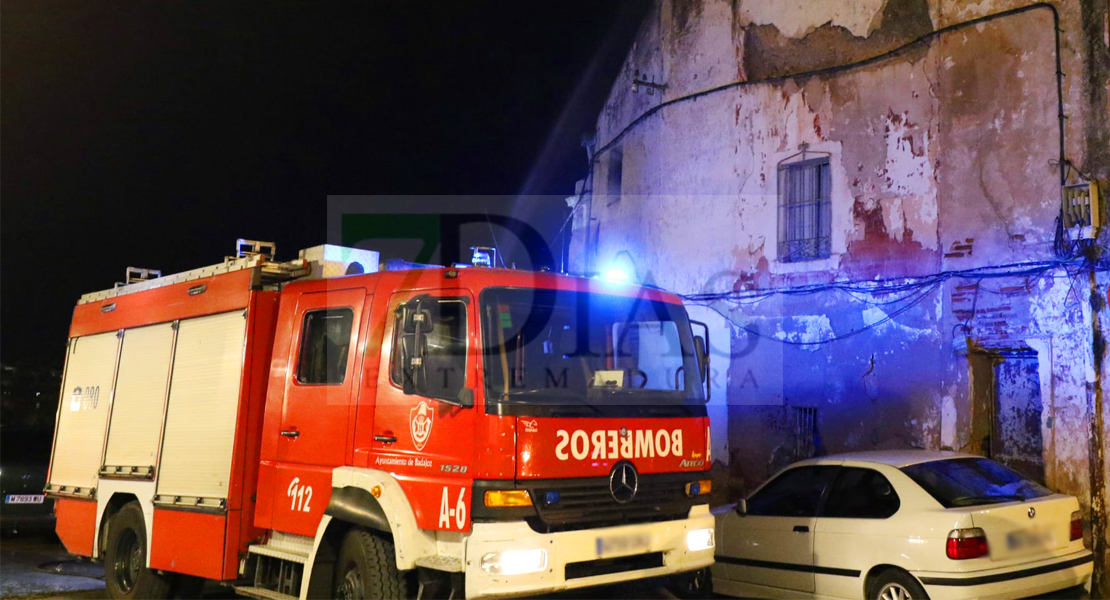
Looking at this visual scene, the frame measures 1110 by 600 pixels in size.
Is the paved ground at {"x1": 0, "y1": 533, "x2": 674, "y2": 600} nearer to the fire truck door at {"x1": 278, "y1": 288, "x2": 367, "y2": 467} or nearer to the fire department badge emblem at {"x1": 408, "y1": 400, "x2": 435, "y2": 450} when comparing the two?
the fire truck door at {"x1": 278, "y1": 288, "x2": 367, "y2": 467}

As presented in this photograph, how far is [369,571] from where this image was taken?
19.8ft

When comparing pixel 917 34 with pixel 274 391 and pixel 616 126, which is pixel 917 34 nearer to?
pixel 616 126

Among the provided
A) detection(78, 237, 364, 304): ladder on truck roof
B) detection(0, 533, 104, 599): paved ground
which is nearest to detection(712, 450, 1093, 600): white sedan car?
detection(78, 237, 364, 304): ladder on truck roof

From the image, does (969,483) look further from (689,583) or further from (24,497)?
(24,497)

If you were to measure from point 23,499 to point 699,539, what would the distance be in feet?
33.6

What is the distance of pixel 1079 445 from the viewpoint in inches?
372

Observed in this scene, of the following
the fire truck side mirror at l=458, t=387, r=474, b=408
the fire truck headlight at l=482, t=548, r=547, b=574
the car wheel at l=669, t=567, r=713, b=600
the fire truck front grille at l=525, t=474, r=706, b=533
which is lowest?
the car wheel at l=669, t=567, r=713, b=600

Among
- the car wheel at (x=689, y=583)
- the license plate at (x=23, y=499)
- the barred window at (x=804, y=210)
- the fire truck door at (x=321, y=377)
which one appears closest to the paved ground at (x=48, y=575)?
the license plate at (x=23, y=499)

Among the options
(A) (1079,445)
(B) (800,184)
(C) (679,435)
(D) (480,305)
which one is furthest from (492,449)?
(B) (800,184)

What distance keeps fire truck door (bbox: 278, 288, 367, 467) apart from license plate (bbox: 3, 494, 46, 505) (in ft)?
24.0

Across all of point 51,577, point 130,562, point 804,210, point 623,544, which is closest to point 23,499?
point 51,577

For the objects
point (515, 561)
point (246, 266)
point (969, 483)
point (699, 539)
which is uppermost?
point (246, 266)

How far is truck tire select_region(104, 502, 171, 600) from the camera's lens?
8.34 m

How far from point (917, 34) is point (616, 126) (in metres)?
5.79
